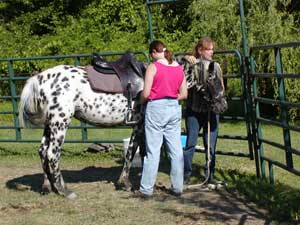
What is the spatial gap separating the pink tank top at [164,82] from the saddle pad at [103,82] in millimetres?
728

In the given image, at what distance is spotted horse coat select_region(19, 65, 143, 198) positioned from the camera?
22.1ft

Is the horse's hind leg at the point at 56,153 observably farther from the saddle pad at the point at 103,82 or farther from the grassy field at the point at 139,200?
the saddle pad at the point at 103,82

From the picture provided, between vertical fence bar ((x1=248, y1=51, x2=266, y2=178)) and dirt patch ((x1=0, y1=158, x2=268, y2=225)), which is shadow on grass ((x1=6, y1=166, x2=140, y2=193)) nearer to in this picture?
dirt patch ((x1=0, y1=158, x2=268, y2=225))

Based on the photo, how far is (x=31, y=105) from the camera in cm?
692

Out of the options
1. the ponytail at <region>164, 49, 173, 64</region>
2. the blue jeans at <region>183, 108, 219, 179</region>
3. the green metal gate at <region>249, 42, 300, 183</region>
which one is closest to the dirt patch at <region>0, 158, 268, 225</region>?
the blue jeans at <region>183, 108, 219, 179</region>

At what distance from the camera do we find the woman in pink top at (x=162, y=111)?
6.33 m

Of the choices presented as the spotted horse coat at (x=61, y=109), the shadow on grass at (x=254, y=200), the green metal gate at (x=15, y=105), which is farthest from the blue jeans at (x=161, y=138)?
the green metal gate at (x=15, y=105)

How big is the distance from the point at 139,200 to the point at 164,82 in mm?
1288

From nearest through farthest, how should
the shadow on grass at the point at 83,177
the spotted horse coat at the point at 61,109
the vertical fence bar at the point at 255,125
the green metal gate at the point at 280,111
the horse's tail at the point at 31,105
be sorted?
the green metal gate at the point at 280,111 → the spotted horse coat at the point at 61,109 → the horse's tail at the point at 31,105 → the vertical fence bar at the point at 255,125 → the shadow on grass at the point at 83,177

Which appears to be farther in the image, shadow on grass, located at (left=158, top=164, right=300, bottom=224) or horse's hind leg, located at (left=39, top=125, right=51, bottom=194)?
horse's hind leg, located at (left=39, top=125, right=51, bottom=194)

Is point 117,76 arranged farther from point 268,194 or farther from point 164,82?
point 268,194

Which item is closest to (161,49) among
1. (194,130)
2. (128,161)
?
(194,130)

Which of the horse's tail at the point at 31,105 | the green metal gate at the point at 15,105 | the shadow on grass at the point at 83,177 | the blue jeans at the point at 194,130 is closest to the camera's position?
the horse's tail at the point at 31,105

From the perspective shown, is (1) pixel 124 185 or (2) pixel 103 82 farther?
(1) pixel 124 185
